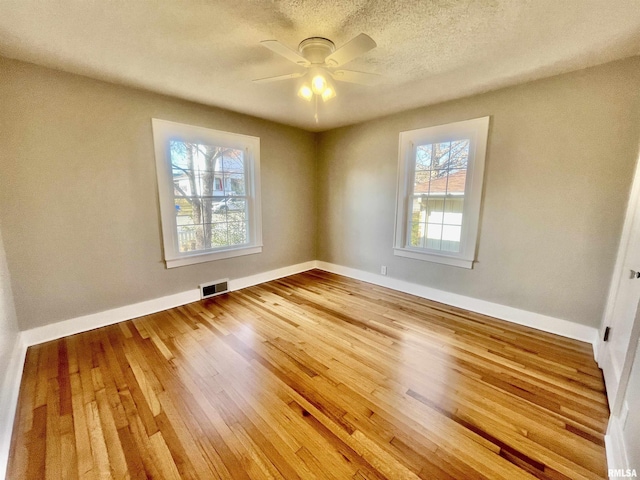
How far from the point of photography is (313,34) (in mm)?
1723

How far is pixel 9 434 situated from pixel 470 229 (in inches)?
154

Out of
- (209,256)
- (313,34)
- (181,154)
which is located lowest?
(209,256)

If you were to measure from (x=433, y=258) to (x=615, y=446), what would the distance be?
2.15 metres

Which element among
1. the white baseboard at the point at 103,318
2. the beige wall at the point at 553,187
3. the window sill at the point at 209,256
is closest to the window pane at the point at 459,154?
the beige wall at the point at 553,187

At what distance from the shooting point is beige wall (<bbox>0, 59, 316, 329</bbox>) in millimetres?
2129

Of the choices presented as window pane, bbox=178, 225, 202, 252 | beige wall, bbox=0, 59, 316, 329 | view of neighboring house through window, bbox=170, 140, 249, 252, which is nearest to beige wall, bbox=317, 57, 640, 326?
view of neighboring house through window, bbox=170, 140, 249, 252

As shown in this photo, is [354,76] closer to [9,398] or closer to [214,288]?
[214,288]

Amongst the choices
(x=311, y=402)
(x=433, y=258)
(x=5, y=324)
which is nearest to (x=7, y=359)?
(x=5, y=324)

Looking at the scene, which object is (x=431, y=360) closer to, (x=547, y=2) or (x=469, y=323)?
(x=469, y=323)

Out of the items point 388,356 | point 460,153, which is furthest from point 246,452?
point 460,153

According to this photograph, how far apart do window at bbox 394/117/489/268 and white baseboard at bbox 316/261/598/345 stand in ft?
1.40

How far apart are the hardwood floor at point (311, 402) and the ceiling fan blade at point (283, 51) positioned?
2.20m

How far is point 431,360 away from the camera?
210 cm

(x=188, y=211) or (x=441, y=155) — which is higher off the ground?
(x=441, y=155)
